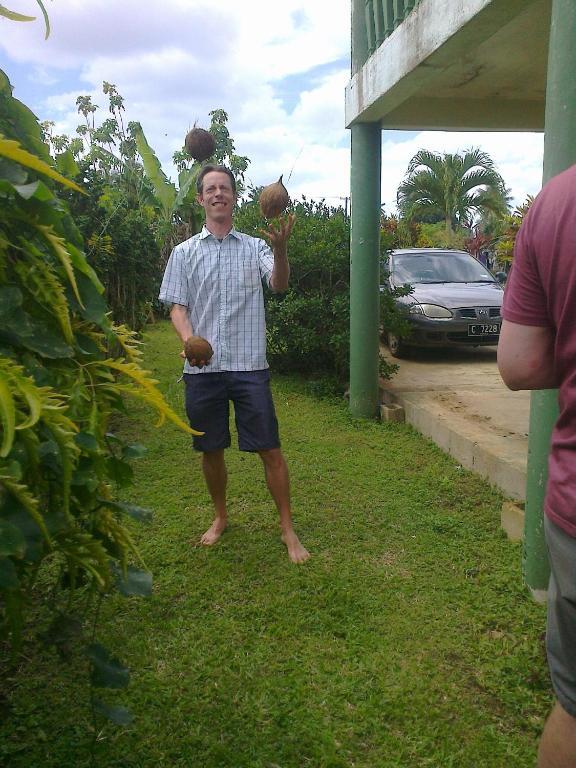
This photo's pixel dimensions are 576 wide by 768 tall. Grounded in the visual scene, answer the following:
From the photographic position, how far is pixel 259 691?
2398mm

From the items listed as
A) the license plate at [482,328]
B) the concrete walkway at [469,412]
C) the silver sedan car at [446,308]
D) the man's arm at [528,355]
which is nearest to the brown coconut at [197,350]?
the man's arm at [528,355]

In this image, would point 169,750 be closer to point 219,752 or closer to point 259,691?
point 219,752

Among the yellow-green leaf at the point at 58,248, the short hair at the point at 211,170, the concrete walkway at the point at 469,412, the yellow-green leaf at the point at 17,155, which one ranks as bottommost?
the concrete walkway at the point at 469,412

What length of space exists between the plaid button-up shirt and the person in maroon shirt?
6.35ft

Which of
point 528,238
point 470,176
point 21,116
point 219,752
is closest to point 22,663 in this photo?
point 219,752

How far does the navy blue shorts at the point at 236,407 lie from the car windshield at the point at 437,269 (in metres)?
6.17

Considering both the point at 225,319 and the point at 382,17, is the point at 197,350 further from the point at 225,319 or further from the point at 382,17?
the point at 382,17

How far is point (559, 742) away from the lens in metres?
Answer: 1.46

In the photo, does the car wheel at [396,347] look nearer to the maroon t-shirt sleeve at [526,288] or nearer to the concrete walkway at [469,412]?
the concrete walkway at [469,412]

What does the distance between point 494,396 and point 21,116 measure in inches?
208

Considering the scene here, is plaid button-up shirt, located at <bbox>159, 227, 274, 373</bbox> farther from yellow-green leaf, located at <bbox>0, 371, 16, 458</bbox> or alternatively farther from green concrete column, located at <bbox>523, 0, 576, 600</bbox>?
yellow-green leaf, located at <bbox>0, 371, 16, 458</bbox>

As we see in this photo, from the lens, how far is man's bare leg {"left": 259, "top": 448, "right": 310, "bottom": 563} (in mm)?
3377

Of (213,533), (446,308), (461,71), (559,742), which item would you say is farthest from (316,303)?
(559,742)

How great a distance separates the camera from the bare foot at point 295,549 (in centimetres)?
336
